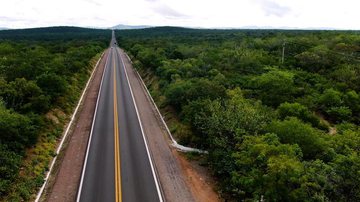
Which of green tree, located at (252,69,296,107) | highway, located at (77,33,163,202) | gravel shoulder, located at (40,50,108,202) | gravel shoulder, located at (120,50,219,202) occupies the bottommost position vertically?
gravel shoulder, located at (120,50,219,202)

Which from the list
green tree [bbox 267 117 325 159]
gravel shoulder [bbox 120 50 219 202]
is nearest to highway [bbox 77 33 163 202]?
gravel shoulder [bbox 120 50 219 202]

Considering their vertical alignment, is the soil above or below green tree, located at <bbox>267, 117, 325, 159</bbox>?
below

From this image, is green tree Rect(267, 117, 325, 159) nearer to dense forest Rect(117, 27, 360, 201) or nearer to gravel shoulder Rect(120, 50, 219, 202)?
dense forest Rect(117, 27, 360, 201)

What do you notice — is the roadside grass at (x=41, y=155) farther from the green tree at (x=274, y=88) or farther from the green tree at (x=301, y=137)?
the green tree at (x=274, y=88)

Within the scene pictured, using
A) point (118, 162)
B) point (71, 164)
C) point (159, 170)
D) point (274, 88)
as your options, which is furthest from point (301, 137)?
point (274, 88)

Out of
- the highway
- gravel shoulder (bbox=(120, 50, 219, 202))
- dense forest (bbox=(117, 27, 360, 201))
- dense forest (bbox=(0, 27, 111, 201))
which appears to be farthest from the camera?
dense forest (bbox=(0, 27, 111, 201))

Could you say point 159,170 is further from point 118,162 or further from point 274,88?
point 274,88
